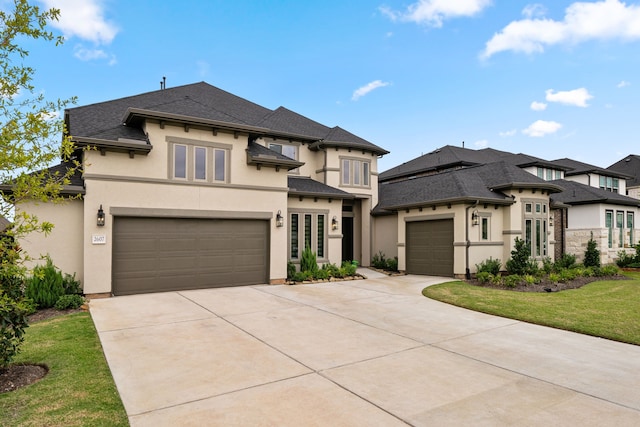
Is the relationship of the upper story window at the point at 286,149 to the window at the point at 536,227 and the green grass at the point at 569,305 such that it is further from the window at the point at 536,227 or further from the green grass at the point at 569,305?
the window at the point at 536,227

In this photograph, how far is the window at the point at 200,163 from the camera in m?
11.2

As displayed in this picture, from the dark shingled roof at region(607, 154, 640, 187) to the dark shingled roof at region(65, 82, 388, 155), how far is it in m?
32.5

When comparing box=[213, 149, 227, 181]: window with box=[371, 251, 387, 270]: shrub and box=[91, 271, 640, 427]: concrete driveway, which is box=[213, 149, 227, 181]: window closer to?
box=[91, 271, 640, 427]: concrete driveway

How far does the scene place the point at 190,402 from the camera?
12.5 ft

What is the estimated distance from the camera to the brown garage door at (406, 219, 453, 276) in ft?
47.5

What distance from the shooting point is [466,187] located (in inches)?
575

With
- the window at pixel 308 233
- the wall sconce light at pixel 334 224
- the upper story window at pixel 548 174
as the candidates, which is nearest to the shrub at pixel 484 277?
the wall sconce light at pixel 334 224

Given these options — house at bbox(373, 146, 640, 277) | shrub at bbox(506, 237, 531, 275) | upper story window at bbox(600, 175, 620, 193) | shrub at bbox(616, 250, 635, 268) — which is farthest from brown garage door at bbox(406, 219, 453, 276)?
upper story window at bbox(600, 175, 620, 193)

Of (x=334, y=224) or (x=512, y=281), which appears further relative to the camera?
(x=334, y=224)

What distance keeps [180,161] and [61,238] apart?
12.3 feet

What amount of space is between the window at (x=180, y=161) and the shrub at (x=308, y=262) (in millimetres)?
5321

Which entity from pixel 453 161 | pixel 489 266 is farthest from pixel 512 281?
pixel 453 161

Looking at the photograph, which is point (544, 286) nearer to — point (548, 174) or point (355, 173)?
point (355, 173)

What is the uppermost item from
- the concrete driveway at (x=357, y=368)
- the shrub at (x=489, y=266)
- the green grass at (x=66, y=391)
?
the shrub at (x=489, y=266)
